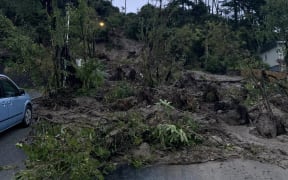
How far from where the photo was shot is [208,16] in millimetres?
46406

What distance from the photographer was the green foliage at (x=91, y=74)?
551 inches

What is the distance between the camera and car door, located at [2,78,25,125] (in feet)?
27.9

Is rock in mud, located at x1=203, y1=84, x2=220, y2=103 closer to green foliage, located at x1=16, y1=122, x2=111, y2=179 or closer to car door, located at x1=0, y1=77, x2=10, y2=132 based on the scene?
car door, located at x1=0, y1=77, x2=10, y2=132

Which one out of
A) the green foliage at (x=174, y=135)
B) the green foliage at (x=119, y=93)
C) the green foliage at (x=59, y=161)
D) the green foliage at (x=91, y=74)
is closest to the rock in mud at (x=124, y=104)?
the green foliage at (x=119, y=93)

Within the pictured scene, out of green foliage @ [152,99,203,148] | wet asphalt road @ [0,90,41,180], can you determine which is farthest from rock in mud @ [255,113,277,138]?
wet asphalt road @ [0,90,41,180]

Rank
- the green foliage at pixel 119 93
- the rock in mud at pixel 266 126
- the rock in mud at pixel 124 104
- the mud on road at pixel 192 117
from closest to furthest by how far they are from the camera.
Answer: the mud on road at pixel 192 117 < the rock in mud at pixel 266 126 < the rock in mud at pixel 124 104 < the green foliage at pixel 119 93

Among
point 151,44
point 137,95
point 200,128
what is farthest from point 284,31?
point 200,128

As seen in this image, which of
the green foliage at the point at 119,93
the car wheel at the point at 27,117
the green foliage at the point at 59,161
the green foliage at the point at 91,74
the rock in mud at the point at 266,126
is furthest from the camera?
the green foliage at the point at 91,74

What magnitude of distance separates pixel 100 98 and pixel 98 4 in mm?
32754

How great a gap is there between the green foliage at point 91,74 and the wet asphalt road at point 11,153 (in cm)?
474

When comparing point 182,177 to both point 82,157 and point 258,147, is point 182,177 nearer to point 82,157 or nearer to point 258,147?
point 82,157

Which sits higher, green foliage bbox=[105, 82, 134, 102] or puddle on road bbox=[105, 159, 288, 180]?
green foliage bbox=[105, 82, 134, 102]

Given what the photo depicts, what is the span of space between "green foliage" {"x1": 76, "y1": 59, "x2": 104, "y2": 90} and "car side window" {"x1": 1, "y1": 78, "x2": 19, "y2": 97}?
484 cm

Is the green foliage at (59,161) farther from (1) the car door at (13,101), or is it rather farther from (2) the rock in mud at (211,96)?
(2) the rock in mud at (211,96)
